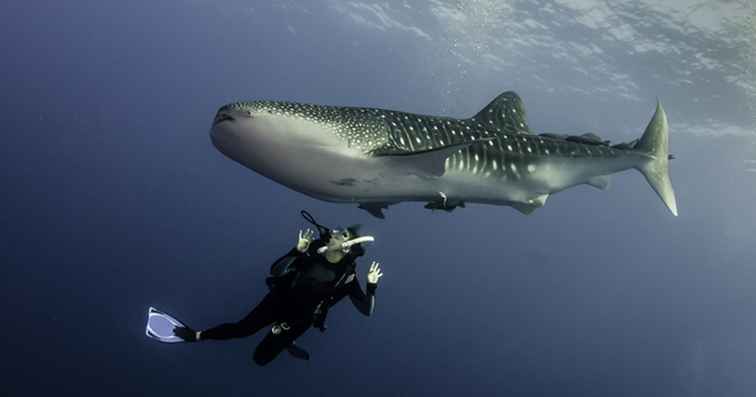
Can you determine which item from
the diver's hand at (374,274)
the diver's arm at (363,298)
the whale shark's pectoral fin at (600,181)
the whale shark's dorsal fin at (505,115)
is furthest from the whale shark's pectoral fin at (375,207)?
the whale shark's pectoral fin at (600,181)

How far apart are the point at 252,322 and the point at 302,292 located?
1.10 m

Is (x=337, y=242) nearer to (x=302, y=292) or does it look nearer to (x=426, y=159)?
(x=302, y=292)

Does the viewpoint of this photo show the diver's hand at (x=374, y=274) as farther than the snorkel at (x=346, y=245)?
Yes

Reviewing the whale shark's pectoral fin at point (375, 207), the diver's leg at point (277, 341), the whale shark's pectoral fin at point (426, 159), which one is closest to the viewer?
the whale shark's pectoral fin at point (426, 159)

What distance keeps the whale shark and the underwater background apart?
12.3 meters

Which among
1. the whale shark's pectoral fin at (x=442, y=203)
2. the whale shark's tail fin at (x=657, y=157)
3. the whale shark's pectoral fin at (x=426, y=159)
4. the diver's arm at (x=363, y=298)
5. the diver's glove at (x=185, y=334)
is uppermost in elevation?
the whale shark's tail fin at (x=657, y=157)

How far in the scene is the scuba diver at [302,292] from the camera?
5.88 m

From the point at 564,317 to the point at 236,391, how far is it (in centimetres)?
4873

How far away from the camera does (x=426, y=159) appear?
489cm

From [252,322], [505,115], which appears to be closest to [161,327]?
[252,322]

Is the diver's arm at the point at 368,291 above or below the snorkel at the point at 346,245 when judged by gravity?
below

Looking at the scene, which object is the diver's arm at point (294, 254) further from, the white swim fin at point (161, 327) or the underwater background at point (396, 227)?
the underwater background at point (396, 227)

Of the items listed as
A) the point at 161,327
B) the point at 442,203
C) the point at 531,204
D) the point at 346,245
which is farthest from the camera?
the point at 531,204

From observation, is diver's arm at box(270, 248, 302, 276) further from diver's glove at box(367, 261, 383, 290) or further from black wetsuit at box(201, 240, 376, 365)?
diver's glove at box(367, 261, 383, 290)
